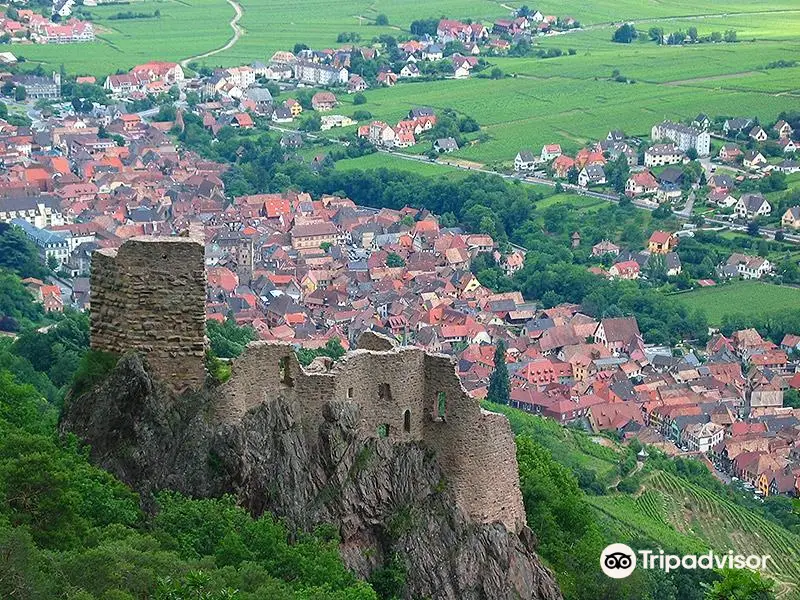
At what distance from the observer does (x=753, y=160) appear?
164750 millimetres

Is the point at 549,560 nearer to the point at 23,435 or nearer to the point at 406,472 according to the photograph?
the point at 406,472

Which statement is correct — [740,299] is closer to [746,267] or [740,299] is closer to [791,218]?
[746,267]

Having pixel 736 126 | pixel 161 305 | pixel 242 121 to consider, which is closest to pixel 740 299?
pixel 736 126

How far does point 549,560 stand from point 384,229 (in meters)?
114

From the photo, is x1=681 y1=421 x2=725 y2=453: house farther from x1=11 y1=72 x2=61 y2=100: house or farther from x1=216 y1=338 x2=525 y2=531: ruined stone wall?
x1=11 y1=72 x2=61 y2=100: house

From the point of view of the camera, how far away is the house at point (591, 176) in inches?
6284

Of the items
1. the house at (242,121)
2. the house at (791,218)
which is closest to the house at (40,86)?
the house at (242,121)

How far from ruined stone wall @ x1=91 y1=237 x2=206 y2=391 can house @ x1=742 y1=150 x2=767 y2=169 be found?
142 metres

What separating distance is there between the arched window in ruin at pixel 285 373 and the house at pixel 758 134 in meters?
145

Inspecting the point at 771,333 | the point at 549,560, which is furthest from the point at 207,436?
the point at 771,333

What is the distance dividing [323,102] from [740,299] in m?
78.0

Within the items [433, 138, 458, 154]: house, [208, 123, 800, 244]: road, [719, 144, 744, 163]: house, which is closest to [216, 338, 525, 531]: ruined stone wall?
[208, 123, 800, 244]: road

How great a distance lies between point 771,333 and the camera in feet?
394

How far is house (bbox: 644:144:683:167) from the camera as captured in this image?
167 metres
